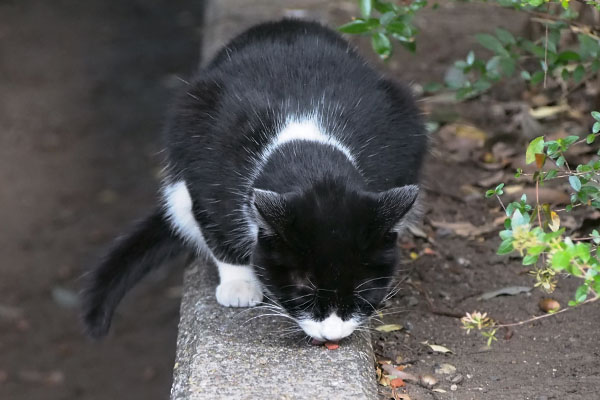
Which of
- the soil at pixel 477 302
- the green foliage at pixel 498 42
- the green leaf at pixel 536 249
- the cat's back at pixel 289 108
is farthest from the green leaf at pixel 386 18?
the green leaf at pixel 536 249

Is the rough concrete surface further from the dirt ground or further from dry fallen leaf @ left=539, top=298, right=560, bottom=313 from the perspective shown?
dry fallen leaf @ left=539, top=298, right=560, bottom=313

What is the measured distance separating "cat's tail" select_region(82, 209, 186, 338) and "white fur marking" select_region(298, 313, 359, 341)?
44.9 inches

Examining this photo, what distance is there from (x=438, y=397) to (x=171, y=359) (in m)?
2.89

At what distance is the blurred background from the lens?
529 centimetres

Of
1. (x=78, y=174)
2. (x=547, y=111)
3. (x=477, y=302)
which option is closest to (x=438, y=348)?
(x=477, y=302)

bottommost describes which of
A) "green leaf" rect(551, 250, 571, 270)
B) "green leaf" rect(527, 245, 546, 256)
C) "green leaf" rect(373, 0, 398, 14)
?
"green leaf" rect(373, 0, 398, 14)

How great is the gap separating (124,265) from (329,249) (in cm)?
135

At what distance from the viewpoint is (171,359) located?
5.32m

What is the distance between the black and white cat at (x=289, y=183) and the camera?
8.35 ft

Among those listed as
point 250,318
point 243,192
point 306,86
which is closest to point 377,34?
point 306,86

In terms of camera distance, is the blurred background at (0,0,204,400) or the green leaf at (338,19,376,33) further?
the blurred background at (0,0,204,400)

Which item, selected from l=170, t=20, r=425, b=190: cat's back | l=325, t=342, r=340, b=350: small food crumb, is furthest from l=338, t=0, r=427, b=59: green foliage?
l=325, t=342, r=340, b=350: small food crumb

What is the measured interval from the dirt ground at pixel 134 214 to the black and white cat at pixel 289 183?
50 centimetres

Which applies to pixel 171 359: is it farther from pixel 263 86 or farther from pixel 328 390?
pixel 328 390
